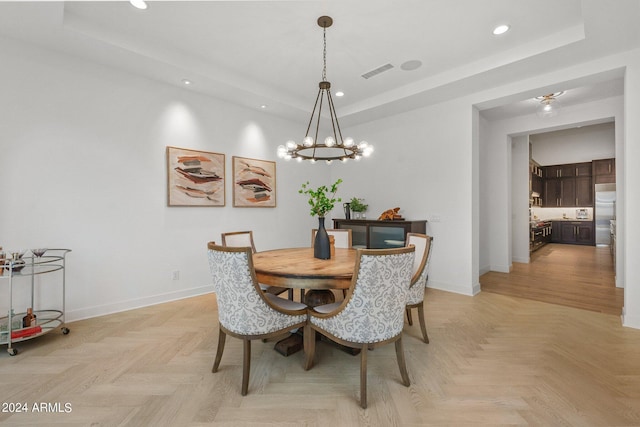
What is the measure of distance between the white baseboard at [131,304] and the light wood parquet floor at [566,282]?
4058mm

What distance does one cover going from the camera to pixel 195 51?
3143 millimetres

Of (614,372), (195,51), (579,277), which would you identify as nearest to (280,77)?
(195,51)

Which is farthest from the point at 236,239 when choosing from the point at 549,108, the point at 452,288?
the point at 549,108

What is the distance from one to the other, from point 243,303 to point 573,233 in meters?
10.9

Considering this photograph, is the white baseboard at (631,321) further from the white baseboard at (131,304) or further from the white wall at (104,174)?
the white baseboard at (131,304)

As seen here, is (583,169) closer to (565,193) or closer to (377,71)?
(565,193)

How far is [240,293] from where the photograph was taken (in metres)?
1.83

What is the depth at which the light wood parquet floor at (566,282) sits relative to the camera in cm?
358

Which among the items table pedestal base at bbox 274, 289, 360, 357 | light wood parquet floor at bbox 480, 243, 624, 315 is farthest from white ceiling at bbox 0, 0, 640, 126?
light wood parquet floor at bbox 480, 243, 624, 315

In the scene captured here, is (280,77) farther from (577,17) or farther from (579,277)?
(579,277)

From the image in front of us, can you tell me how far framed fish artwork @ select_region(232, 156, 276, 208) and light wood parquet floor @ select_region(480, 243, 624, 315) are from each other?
3.53 m

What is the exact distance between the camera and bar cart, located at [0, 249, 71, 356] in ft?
7.62

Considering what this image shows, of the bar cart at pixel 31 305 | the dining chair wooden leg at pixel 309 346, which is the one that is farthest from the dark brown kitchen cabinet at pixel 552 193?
the bar cart at pixel 31 305

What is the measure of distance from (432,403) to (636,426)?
1.02 m
